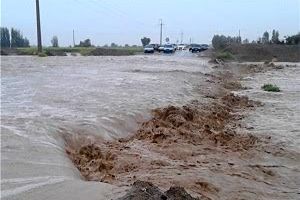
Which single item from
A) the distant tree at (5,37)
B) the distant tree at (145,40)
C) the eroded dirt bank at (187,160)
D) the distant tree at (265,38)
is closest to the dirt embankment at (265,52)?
the distant tree at (265,38)

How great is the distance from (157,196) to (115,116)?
21.6 feet

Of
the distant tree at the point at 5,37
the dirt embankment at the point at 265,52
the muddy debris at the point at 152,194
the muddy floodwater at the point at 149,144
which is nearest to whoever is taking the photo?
the muddy debris at the point at 152,194

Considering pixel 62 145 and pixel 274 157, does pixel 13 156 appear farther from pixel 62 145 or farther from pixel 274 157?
pixel 274 157

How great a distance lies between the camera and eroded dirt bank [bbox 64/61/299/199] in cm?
645

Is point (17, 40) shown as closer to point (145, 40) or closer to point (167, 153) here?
point (145, 40)

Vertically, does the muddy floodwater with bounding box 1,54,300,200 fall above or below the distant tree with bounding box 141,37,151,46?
above

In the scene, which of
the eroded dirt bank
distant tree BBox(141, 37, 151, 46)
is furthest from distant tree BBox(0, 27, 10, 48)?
the eroded dirt bank

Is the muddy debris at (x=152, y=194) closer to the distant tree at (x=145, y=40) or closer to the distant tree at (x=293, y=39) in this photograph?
the distant tree at (x=293, y=39)

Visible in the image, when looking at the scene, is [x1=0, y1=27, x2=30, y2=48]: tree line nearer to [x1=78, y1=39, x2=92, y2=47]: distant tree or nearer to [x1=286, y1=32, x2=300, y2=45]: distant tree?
[x1=78, y1=39, x2=92, y2=47]: distant tree

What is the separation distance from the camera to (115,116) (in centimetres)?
1125

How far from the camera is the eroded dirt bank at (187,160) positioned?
6445 millimetres

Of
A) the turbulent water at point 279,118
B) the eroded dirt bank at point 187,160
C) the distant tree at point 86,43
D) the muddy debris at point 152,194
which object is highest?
the muddy debris at point 152,194

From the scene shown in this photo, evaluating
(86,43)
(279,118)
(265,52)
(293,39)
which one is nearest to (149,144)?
(279,118)

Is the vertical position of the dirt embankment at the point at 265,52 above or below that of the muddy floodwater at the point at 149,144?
below
